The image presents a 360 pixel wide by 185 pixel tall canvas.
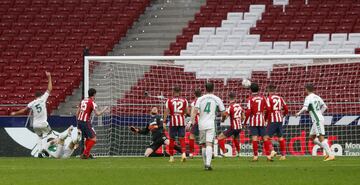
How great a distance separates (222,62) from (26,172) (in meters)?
12.2

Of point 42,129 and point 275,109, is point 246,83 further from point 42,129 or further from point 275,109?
point 42,129

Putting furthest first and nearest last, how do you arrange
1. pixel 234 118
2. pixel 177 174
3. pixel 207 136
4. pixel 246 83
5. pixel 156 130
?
1. pixel 156 130
2. pixel 246 83
3. pixel 234 118
4. pixel 207 136
5. pixel 177 174

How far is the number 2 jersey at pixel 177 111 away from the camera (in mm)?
26312

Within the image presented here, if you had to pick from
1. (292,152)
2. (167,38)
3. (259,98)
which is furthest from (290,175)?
(167,38)

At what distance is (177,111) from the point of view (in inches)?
1037

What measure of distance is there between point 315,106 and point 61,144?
25.6ft

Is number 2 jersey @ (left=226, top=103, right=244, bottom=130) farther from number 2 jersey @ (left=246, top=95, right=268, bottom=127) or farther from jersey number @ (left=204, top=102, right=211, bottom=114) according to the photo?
jersey number @ (left=204, top=102, right=211, bottom=114)

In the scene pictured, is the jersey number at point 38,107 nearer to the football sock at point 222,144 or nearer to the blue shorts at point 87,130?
the blue shorts at point 87,130

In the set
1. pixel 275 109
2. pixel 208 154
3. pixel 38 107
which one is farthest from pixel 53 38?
pixel 208 154

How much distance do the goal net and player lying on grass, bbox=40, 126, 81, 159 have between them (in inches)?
48.6

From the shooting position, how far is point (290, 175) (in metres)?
18.8

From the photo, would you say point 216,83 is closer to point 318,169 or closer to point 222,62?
point 222,62

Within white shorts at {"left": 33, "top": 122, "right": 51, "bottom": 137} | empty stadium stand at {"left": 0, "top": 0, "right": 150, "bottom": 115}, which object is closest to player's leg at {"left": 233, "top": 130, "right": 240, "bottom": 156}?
white shorts at {"left": 33, "top": 122, "right": 51, "bottom": 137}

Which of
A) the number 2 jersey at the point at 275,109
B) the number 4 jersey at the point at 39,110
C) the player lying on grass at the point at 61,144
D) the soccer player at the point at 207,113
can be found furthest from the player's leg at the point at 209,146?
the number 4 jersey at the point at 39,110
